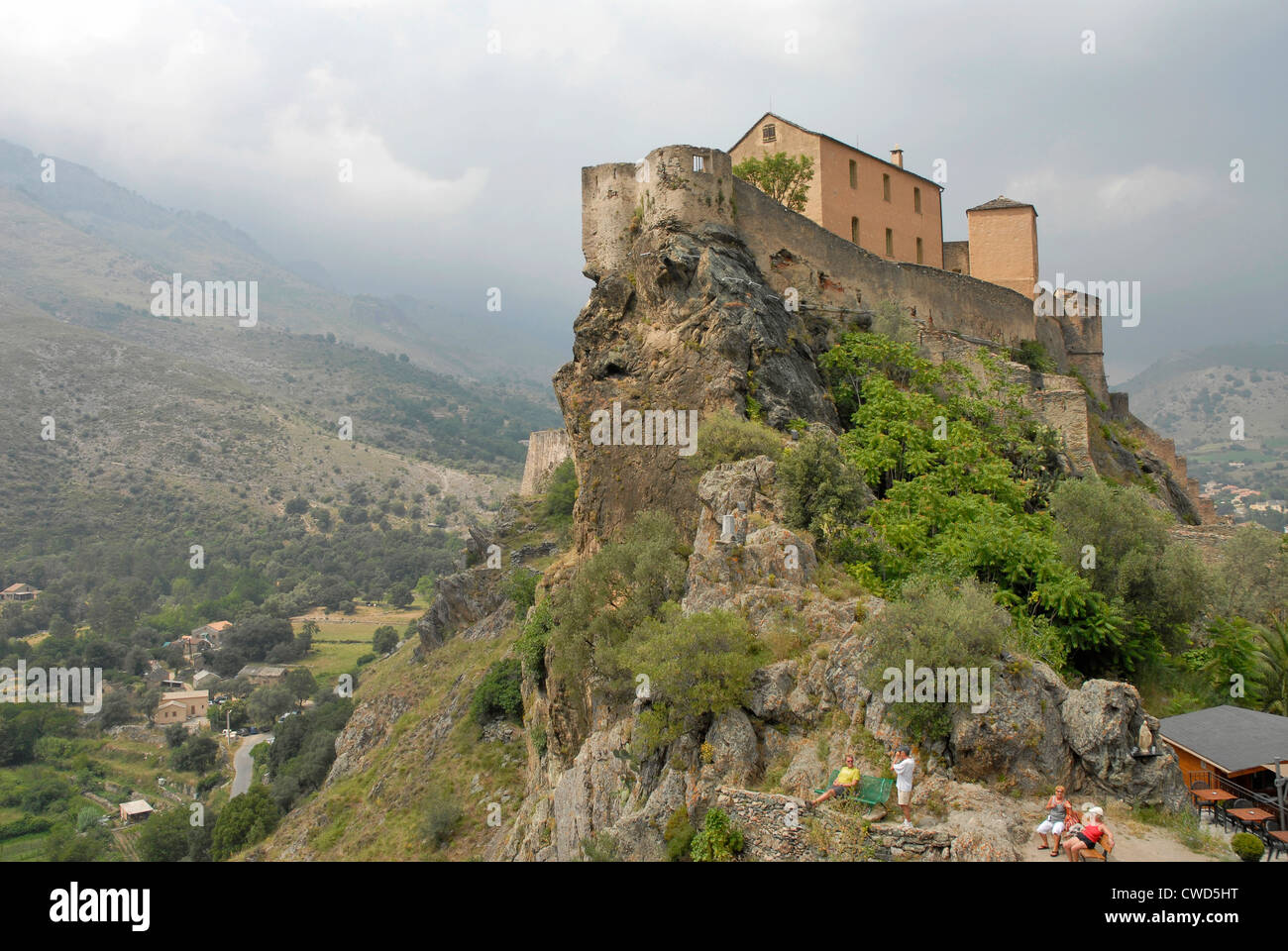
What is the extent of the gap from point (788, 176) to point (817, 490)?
19.2 m

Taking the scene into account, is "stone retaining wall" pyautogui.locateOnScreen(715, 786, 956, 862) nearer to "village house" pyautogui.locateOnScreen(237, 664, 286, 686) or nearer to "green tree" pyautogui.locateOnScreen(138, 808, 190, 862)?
"green tree" pyautogui.locateOnScreen(138, 808, 190, 862)

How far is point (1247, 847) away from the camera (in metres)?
10.9

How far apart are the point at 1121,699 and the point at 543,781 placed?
17829 millimetres

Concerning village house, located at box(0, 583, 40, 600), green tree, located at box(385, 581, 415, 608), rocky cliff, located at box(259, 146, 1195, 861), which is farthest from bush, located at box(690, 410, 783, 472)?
village house, located at box(0, 583, 40, 600)

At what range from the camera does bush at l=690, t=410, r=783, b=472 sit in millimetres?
21953

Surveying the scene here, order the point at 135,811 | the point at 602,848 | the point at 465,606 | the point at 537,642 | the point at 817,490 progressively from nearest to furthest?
the point at 602,848 < the point at 817,490 < the point at 537,642 < the point at 465,606 < the point at 135,811

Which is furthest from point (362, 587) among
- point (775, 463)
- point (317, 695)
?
point (775, 463)

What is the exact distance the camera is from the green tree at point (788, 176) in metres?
34.7

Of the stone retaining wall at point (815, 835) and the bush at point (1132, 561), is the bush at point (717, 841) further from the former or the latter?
the bush at point (1132, 561)

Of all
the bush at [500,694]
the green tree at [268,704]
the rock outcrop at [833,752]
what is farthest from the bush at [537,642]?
the green tree at [268,704]

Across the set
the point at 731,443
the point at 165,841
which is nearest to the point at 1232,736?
the point at 731,443

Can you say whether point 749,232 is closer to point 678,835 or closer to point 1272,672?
point 1272,672

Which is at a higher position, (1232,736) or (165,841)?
(1232,736)

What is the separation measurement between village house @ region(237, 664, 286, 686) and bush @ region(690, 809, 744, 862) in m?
82.1
